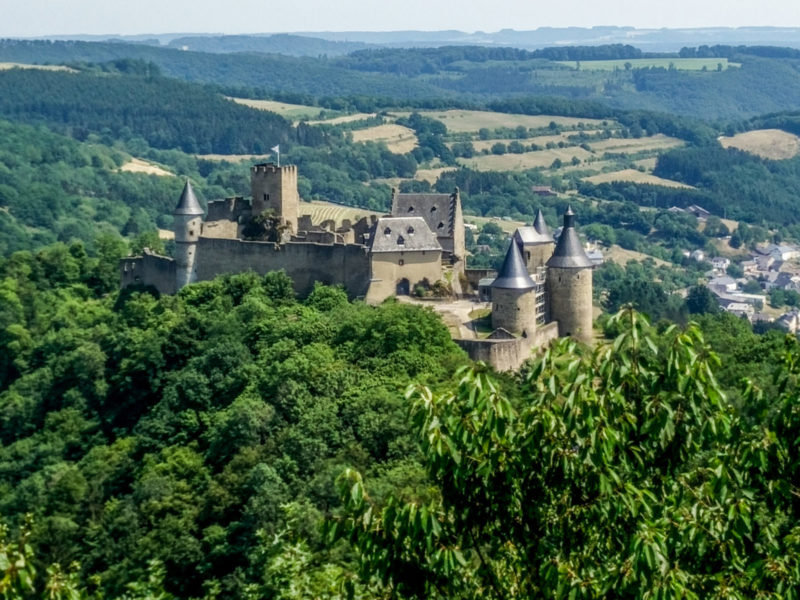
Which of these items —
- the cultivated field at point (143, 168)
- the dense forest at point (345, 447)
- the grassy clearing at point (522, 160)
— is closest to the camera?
the dense forest at point (345, 447)

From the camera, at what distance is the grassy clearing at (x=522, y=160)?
176 meters

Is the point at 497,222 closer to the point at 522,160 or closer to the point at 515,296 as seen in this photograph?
the point at 522,160

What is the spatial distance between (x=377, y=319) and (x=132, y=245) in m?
23.8


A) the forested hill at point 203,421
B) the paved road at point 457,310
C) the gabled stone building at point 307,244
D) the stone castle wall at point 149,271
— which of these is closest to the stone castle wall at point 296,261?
the gabled stone building at point 307,244

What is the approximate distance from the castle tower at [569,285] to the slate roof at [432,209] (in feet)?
18.0

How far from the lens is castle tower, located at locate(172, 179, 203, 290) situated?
2035 inches

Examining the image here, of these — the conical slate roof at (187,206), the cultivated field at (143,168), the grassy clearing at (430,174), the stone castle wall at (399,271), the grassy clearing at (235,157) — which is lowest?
the grassy clearing at (235,157)

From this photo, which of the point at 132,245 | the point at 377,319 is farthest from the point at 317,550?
the point at 132,245

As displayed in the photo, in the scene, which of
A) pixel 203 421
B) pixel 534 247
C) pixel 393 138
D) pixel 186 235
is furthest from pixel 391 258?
pixel 393 138

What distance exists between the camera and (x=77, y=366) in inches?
2030

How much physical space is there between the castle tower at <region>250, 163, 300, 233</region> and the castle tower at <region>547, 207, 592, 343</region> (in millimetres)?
11127

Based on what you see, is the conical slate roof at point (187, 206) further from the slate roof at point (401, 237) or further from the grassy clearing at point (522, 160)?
the grassy clearing at point (522, 160)

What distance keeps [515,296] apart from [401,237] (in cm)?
599

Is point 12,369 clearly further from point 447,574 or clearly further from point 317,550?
point 447,574
